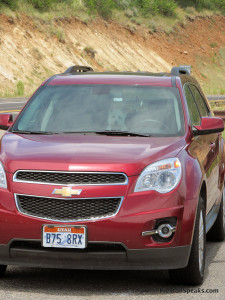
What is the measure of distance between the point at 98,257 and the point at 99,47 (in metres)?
53.1

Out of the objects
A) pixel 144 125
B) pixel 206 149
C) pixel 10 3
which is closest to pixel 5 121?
pixel 144 125

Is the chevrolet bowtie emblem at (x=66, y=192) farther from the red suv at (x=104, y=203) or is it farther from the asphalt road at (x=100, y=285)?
the asphalt road at (x=100, y=285)

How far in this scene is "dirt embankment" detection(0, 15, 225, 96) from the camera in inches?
1890

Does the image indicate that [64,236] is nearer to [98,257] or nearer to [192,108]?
[98,257]

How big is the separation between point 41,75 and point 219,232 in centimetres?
4102

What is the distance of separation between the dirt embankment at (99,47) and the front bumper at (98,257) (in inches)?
1530

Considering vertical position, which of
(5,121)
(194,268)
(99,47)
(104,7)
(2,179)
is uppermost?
(2,179)

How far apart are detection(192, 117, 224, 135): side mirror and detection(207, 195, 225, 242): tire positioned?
58.4 inches

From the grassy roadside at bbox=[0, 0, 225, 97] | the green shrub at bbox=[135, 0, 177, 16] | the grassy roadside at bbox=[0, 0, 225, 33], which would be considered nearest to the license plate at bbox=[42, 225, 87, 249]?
the grassy roadside at bbox=[0, 0, 225, 97]

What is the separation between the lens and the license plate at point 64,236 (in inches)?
222

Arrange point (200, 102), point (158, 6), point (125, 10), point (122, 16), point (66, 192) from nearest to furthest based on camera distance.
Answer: point (66, 192) < point (200, 102) < point (122, 16) < point (125, 10) < point (158, 6)

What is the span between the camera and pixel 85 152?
5.99 m

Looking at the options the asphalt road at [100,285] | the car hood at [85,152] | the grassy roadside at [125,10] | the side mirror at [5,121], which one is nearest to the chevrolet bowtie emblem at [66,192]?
the car hood at [85,152]

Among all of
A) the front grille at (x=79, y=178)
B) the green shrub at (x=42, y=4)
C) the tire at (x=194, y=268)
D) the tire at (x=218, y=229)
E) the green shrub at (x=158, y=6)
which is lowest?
the green shrub at (x=158, y=6)
